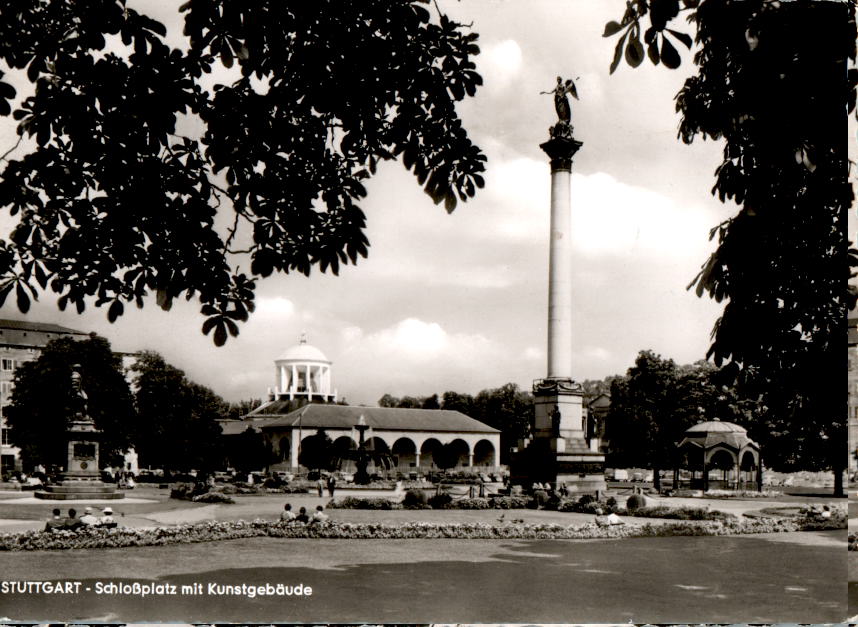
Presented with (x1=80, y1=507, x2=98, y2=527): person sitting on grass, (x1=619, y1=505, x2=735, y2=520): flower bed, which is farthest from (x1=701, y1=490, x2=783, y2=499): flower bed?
(x1=80, y1=507, x2=98, y2=527): person sitting on grass

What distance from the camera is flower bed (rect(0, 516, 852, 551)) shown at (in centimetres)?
666

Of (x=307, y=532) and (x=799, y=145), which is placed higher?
(x=799, y=145)

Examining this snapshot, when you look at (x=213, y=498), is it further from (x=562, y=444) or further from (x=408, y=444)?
(x=562, y=444)

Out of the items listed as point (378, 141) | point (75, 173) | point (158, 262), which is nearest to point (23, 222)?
point (75, 173)

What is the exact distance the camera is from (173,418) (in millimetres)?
7414

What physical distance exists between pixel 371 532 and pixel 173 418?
6.24 feet

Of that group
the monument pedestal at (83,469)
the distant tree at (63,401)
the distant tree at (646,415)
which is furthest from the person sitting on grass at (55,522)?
the distant tree at (646,415)

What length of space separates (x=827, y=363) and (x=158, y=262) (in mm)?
4410

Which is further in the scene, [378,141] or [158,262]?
[378,141]

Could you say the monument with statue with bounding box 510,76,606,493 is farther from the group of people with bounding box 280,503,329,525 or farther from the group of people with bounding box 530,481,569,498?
the group of people with bounding box 280,503,329,525

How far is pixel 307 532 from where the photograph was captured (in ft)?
24.3

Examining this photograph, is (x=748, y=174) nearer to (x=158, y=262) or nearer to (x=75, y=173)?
(x=158, y=262)

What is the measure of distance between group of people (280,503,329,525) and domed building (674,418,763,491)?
994 centimetres

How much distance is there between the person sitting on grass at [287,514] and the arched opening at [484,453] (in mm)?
2352
